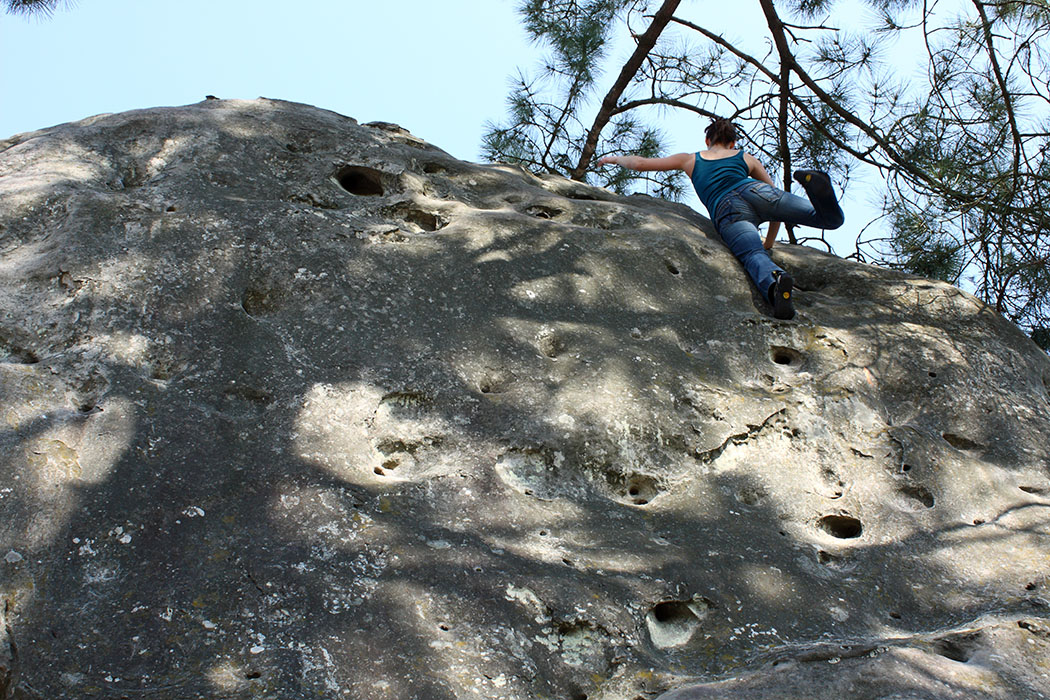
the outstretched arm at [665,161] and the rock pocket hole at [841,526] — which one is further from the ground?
the outstretched arm at [665,161]

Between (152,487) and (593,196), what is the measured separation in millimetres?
2884

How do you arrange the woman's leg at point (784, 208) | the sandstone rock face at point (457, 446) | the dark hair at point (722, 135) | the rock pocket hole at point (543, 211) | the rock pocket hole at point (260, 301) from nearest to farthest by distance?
1. the sandstone rock face at point (457, 446)
2. the rock pocket hole at point (260, 301)
3. the rock pocket hole at point (543, 211)
4. the woman's leg at point (784, 208)
5. the dark hair at point (722, 135)

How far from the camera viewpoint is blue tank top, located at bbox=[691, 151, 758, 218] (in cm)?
456

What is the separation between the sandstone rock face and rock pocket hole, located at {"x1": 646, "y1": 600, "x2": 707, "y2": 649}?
11mm

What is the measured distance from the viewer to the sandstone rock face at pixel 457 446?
7.31 ft

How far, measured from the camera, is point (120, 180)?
374 cm

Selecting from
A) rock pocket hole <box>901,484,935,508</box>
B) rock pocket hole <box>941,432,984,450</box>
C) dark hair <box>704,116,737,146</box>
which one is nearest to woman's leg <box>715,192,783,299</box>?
dark hair <box>704,116,737,146</box>

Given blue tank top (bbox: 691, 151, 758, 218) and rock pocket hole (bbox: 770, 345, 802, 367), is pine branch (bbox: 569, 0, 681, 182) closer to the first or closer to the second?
blue tank top (bbox: 691, 151, 758, 218)

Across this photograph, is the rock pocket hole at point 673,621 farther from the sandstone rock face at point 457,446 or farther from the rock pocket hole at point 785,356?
the rock pocket hole at point 785,356

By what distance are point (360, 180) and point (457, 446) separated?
168 centimetres

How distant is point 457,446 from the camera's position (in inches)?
117

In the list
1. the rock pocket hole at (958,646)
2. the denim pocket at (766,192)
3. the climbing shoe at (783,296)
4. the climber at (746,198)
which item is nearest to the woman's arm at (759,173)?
the climber at (746,198)

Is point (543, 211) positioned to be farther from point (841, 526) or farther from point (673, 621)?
point (673, 621)

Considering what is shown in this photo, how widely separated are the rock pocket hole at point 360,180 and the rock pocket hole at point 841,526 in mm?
2266
